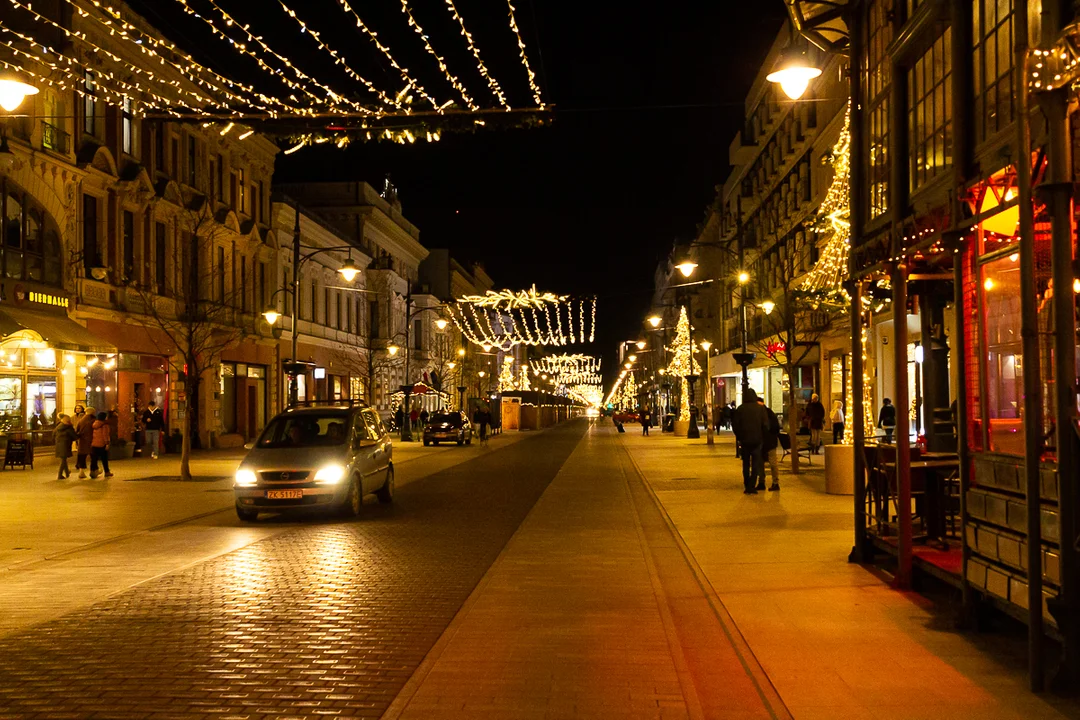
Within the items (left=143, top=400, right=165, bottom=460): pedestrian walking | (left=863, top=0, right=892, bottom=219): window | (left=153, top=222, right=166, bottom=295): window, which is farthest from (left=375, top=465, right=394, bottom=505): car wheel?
(left=153, top=222, right=166, bottom=295): window

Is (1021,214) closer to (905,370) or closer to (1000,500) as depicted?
(1000,500)

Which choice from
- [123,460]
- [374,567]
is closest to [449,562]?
[374,567]

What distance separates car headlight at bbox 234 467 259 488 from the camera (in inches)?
626

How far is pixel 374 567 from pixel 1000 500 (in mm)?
6609

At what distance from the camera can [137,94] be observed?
109 ft

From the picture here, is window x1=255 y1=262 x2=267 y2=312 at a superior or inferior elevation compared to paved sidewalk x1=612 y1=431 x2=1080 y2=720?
superior

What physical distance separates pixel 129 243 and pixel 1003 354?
31.7 m

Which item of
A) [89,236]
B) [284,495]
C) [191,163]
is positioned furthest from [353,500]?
[191,163]

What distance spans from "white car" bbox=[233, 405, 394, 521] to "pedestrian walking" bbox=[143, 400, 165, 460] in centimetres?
1678

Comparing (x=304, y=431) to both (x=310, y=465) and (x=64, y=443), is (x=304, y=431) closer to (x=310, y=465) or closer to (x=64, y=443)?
(x=310, y=465)

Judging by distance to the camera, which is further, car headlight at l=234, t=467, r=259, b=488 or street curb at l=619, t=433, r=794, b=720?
car headlight at l=234, t=467, r=259, b=488

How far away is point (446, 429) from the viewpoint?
46375 millimetres

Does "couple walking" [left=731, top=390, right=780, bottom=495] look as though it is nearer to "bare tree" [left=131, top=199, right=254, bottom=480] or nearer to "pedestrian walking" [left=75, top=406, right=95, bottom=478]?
"pedestrian walking" [left=75, top=406, right=95, bottom=478]

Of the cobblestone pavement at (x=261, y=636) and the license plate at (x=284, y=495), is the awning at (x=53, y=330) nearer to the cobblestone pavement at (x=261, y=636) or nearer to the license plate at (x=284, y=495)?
the license plate at (x=284, y=495)
